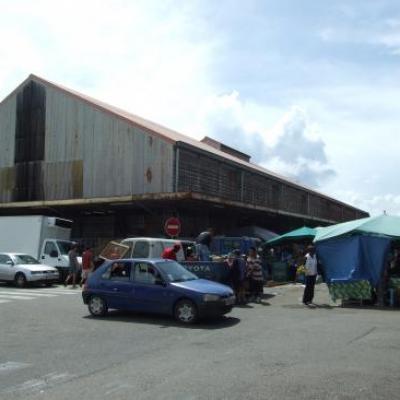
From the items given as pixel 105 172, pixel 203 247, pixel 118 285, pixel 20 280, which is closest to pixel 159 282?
pixel 118 285

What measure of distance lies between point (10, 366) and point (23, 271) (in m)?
14.8

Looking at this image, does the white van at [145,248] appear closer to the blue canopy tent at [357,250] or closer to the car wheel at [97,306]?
the blue canopy tent at [357,250]

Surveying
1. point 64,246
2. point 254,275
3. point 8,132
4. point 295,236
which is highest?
point 8,132

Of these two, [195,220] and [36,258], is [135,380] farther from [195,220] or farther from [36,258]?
[195,220]

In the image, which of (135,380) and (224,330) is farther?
(224,330)

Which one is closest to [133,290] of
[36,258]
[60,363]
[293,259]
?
[60,363]

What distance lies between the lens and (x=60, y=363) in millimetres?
8469

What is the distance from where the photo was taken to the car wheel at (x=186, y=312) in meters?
12.2

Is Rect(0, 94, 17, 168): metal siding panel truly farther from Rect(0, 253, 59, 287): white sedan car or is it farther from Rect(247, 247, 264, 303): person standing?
Rect(247, 247, 264, 303): person standing

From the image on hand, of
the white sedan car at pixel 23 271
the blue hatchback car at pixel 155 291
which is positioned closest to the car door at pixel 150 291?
the blue hatchback car at pixel 155 291

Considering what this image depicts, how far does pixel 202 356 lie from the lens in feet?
29.1

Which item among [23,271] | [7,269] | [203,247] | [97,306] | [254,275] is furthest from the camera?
[7,269]

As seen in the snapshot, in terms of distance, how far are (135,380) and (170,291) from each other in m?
5.32

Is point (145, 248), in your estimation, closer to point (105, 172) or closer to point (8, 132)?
point (105, 172)
